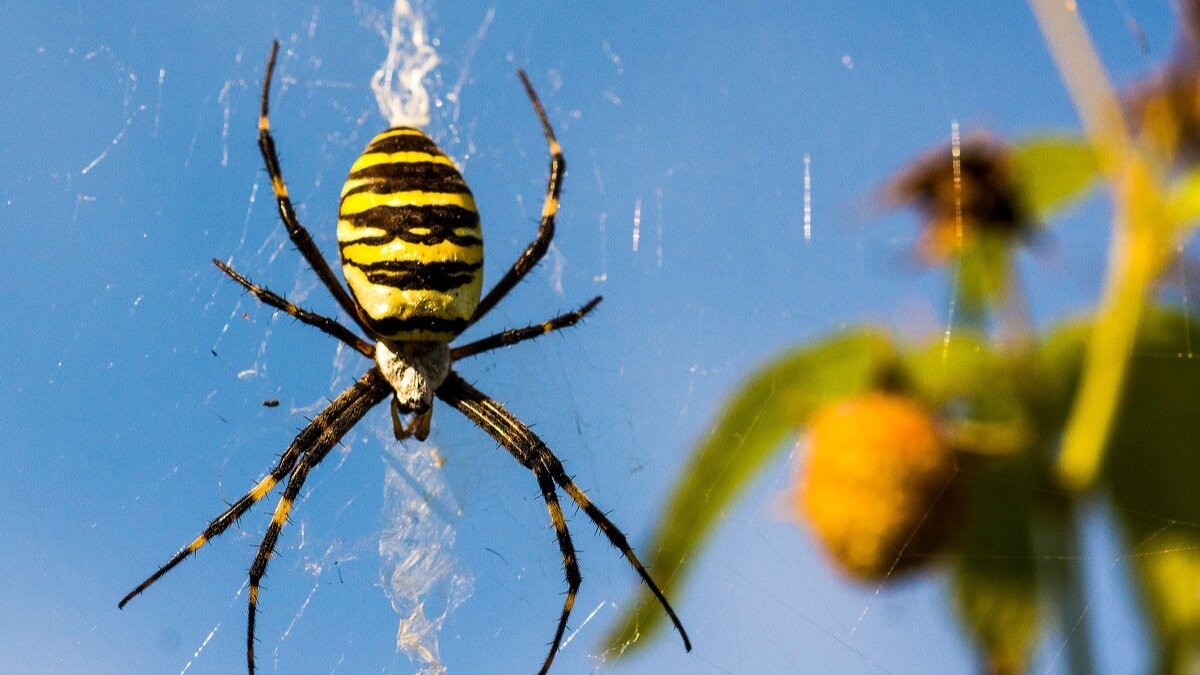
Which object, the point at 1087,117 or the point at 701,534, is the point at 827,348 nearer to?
the point at 701,534

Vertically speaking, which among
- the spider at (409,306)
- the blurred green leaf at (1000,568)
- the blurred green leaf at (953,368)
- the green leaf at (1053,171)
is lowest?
the blurred green leaf at (1000,568)

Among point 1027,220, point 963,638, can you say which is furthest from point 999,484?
point 1027,220

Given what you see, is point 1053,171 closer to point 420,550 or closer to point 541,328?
point 541,328

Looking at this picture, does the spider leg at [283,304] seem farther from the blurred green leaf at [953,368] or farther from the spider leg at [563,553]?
the blurred green leaf at [953,368]

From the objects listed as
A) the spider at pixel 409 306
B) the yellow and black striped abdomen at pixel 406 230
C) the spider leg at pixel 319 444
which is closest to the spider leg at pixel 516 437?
the spider at pixel 409 306

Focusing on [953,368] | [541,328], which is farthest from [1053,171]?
[541,328]
